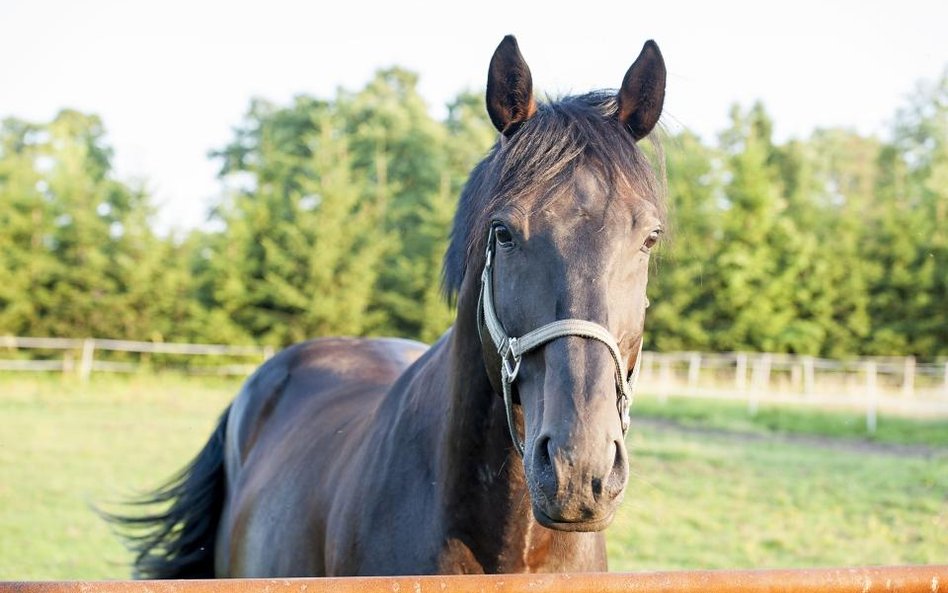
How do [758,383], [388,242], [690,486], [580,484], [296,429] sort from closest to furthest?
1. [580,484]
2. [296,429]
3. [690,486]
4. [758,383]
5. [388,242]

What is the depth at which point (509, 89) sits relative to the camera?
2176mm

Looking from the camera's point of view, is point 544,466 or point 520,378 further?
point 520,378

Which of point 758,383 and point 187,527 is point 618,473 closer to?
point 187,527

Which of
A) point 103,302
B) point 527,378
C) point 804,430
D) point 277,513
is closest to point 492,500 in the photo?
point 527,378

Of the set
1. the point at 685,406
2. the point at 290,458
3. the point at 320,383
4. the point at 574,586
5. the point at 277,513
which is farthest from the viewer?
the point at 685,406

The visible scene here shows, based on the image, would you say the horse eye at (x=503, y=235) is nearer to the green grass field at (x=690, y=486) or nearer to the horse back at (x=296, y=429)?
the green grass field at (x=690, y=486)

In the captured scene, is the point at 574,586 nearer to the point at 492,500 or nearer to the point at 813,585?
the point at 813,585

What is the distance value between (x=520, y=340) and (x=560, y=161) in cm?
46

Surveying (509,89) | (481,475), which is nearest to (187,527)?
(481,475)

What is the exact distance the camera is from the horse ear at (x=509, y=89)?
213 centimetres

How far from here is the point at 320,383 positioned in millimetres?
4199

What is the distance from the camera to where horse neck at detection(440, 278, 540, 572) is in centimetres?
217

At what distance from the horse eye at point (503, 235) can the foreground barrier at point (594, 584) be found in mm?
845

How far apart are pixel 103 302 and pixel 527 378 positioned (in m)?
26.2
